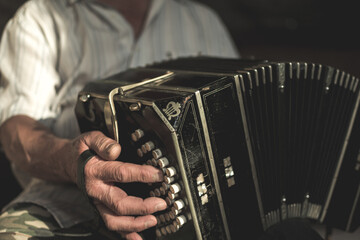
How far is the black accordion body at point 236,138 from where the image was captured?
2.35 feet

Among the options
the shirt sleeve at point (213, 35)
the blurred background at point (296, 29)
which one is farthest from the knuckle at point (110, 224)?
the blurred background at point (296, 29)

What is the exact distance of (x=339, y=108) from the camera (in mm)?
906

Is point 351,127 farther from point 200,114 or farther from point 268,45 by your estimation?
point 268,45

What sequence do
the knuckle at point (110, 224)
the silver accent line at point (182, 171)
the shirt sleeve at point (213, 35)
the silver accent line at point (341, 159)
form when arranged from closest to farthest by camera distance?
1. the silver accent line at point (182, 171)
2. the knuckle at point (110, 224)
3. the silver accent line at point (341, 159)
4. the shirt sleeve at point (213, 35)

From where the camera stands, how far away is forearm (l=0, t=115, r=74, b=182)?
947 mm

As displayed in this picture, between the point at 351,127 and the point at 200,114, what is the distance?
0.45 m

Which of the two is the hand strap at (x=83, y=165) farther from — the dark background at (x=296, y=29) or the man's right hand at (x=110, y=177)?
the dark background at (x=296, y=29)

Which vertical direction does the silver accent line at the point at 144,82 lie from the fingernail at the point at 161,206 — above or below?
above

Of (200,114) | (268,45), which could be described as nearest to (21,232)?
(200,114)

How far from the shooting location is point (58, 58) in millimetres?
1184

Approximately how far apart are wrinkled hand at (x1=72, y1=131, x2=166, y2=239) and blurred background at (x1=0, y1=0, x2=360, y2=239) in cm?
118

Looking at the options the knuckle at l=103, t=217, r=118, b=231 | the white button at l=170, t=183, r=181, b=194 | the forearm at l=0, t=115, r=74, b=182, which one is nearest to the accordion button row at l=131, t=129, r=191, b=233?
the white button at l=170, t=183, r=181, b=194

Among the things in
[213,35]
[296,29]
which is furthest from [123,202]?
[296,29]

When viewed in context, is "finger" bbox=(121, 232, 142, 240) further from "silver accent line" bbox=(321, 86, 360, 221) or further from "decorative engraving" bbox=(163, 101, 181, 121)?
"silver accent line" bbox=(321, 86, 360, 221)
